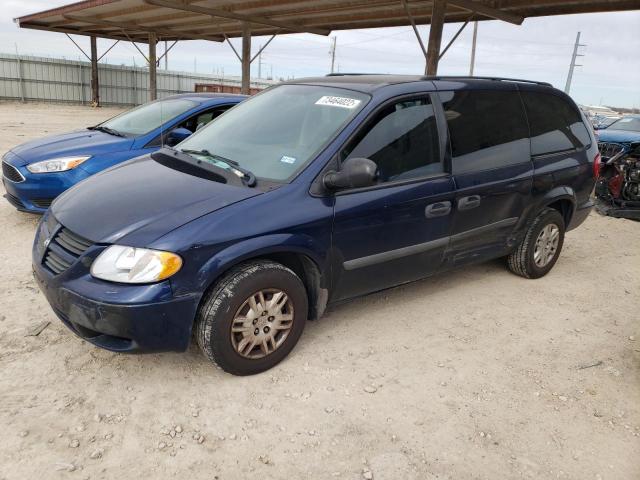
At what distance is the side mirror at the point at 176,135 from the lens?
5.28 meters

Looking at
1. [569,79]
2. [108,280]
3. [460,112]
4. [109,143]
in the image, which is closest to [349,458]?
[108,280]

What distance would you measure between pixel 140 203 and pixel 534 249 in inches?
137

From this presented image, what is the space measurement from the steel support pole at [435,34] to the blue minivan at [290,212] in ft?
20.3

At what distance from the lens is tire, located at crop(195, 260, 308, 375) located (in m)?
2.67

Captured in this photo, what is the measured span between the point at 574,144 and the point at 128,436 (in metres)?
4.43

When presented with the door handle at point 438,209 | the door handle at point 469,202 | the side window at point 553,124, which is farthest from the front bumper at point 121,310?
the side window at point 553,124

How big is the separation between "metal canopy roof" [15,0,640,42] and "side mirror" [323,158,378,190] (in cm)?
778

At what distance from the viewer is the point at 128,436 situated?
2414 mm

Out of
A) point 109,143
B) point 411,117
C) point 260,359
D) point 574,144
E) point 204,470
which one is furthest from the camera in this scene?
point 109,143

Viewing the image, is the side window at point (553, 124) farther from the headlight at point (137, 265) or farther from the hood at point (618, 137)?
the hood at point (618, 137)

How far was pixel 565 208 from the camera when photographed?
15.7 ft

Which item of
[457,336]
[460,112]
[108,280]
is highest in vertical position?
[460,112]

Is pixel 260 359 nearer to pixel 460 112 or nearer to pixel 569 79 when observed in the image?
pixel 460 112

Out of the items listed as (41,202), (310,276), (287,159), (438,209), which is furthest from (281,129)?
(41,202)
